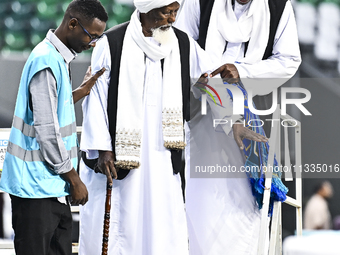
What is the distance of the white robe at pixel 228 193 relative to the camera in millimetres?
2705

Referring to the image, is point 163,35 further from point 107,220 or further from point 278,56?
point 107,220

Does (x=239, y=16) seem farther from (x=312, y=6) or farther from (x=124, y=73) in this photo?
(x=312, y=6)

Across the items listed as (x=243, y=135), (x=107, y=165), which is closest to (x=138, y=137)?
(x=107, y=165)

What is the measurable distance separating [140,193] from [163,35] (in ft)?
2.47

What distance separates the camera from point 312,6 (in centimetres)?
409

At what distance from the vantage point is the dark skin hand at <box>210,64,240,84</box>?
8.39 ft

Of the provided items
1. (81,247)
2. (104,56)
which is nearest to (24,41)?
(104,56)

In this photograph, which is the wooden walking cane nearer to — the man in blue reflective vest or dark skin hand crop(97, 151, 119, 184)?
dark skin hand crop(97, 151, 119, 184)

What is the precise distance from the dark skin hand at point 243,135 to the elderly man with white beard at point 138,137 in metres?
0.39

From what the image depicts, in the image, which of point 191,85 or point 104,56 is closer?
point 104,56

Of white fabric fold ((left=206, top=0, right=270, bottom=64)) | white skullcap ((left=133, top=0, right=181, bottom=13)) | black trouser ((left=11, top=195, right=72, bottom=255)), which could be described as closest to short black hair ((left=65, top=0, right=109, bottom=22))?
white skullcap ((left=133, top=0, right=181, bottom=13))

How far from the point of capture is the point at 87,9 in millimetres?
1955

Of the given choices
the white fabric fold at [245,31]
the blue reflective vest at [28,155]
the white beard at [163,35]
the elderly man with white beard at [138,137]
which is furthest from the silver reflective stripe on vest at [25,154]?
the white fabric fold at [245,31]

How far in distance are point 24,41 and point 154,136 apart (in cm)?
220
